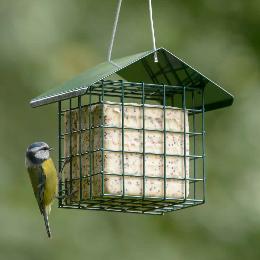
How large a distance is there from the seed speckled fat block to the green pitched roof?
23cm

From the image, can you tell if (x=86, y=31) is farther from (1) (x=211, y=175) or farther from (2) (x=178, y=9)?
(1) (x=211, y=175)

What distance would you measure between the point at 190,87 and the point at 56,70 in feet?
18.8

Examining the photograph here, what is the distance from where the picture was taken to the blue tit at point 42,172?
1171cm

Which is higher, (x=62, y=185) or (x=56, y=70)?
(x=56, y=70)

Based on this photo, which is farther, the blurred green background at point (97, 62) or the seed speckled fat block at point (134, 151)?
the blurred green background at point (97, 62)

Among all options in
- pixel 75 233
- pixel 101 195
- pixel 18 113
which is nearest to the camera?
pixel 101 195

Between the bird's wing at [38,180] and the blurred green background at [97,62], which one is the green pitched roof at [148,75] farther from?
the blurred green background at [97,62]

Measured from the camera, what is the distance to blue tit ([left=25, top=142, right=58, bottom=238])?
38.4 feet

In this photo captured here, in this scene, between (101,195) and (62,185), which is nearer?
(101,195)

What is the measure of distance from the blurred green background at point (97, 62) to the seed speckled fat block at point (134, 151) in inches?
183

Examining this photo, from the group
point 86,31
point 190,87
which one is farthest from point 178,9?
point 190,87

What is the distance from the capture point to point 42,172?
38.6 feet

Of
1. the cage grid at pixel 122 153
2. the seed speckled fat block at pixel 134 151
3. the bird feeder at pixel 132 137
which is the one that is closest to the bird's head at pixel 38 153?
the cage grid at pixel 122 153

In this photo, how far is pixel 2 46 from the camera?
56.5 ft
